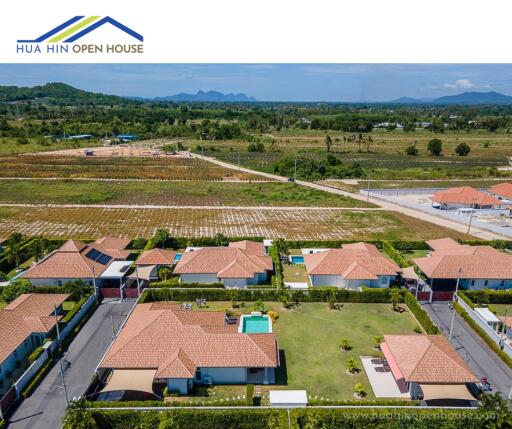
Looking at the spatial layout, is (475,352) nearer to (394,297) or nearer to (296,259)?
(394,297)

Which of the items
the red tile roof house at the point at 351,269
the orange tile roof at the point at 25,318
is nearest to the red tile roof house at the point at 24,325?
the orange tile roof at the point at 25,318

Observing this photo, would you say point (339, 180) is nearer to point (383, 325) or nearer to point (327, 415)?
point (383, 325)

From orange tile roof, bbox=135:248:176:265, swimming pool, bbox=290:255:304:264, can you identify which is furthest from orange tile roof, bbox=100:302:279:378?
swimming pool, bbox=290:255:304:264

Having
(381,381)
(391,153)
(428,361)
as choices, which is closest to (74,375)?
(381,381)

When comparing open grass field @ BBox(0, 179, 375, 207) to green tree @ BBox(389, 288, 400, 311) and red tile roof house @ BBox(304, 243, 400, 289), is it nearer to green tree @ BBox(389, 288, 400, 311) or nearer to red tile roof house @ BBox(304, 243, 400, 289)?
red tile roof house @ BBox(304, 243, 400, 289)

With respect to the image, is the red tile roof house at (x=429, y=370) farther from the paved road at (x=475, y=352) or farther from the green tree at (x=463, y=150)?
the green tree at (x=463, y=150)

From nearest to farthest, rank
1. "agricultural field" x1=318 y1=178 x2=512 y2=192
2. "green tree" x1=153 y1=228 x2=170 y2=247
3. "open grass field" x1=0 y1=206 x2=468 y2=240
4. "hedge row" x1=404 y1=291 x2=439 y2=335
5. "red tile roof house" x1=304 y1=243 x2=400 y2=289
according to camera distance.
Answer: "hedge row" x1=404 y1=291 x2=439 y2=335
"red tile roof house" x1=304 y1=243 x2=400 y2=289
"green tree" x1=153 y1=228 x2=170 y2=247
"open grass field" x1=0 y1=206 x2=468 y2=240
"agricultural field" x1=318 y1=178 x2=512 y2=192
